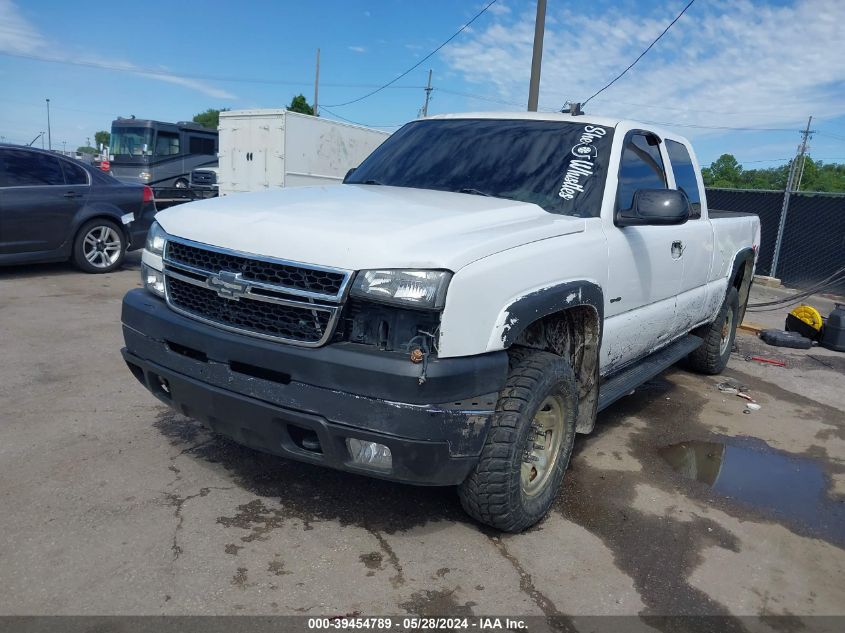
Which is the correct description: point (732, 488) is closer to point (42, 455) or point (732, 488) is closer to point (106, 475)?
point (106, 475)

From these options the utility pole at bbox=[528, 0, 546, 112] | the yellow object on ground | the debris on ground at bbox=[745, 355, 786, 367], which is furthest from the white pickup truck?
the utility pole at bbox=[528, 0, 546, 112]

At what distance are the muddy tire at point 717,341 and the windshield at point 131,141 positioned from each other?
2157 centimetres

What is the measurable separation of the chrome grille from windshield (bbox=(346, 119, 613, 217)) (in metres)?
1.49

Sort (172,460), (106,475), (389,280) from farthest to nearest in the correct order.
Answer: (172,460), (106,475), (389,280)

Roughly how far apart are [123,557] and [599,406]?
98.3 inches

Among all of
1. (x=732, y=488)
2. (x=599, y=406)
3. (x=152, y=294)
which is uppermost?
(x=152, y=294)

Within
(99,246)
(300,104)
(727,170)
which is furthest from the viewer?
(727,170)

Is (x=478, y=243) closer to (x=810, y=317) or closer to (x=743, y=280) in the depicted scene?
(x=743, y=280)

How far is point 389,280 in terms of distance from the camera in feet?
8.70

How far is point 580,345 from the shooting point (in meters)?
3.69

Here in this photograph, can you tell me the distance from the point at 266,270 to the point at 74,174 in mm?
7516

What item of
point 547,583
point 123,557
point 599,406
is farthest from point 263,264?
point 599,406

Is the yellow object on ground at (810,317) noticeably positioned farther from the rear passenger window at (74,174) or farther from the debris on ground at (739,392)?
the rear passenger window at (74,174)

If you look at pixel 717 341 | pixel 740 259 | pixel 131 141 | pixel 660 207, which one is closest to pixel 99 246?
pixel 717 341
